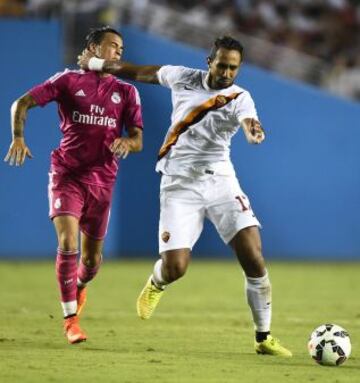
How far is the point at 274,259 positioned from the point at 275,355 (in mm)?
11472

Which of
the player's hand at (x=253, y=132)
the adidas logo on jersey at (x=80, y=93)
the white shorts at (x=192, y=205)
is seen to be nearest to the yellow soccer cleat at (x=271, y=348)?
the white shorts at (x=192, y=205)

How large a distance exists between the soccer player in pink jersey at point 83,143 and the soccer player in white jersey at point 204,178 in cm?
48

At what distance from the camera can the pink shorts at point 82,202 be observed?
8.98 metres

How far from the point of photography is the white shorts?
8469mm

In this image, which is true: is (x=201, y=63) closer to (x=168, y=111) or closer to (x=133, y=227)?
(x=168, y=111)

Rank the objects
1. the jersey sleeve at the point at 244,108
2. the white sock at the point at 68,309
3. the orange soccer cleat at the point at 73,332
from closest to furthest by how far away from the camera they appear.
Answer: the jersey sleeve at the point at 244,108, the orange soccer cleat at the point at 73,332, the white sock at the point at 68,309

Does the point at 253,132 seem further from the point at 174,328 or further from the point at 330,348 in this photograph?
the point at 174,328

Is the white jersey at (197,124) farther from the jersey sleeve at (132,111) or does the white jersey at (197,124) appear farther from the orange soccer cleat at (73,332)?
the orange soccer cleat at (73,332)

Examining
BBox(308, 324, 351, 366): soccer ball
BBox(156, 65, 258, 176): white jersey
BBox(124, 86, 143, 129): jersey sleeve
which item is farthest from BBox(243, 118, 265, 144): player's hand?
BBox(124, 86, 143, 129): jersey sleeve

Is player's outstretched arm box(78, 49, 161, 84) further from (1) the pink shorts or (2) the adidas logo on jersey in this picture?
(1) the pink shorts

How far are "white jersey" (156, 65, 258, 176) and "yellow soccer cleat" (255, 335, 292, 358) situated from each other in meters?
1.36

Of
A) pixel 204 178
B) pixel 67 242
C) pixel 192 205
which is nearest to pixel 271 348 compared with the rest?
pixel 192 205

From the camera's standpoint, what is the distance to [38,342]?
28.8ft

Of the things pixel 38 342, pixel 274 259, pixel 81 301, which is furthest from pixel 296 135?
pixel 38 342
